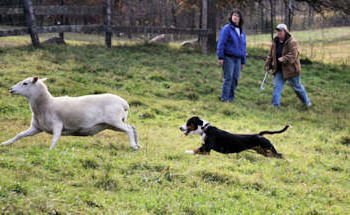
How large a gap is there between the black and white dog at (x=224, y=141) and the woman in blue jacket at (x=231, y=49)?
4313 mm

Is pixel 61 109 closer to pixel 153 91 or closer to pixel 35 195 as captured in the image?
pixel 35 195

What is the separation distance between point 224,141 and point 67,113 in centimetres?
256

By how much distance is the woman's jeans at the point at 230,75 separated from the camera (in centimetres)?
1150

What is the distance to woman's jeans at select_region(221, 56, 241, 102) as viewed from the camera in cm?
1150

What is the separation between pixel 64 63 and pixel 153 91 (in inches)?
129

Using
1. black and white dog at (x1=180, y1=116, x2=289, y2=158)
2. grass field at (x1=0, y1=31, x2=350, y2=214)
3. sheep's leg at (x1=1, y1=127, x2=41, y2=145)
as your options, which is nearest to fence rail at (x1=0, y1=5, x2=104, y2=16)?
grass field at (x1=0, y1=31, x2=350, y2=214)

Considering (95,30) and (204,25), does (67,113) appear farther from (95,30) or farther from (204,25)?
(204,25)

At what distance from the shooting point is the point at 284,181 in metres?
6.10

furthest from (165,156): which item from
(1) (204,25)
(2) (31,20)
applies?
(1) (204,25)

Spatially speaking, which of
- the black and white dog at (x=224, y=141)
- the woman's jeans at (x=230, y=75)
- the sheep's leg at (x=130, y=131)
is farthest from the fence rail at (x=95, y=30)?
the black and white dog at (x=224, y=141)

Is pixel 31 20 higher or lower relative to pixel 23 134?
higher

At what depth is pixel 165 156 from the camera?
6633 mm

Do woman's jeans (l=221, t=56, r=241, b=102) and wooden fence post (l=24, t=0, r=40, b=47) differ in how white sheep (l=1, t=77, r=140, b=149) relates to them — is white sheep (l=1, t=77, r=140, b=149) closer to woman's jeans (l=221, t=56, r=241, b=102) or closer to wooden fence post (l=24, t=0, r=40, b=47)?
woman's jeans (l=221, t=56, r=241, b=102)

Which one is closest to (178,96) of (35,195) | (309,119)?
(309,119)
